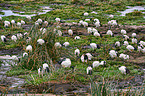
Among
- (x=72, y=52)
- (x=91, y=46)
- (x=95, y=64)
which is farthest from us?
(x=91, y=46)

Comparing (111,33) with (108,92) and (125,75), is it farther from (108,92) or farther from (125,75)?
(108,92)

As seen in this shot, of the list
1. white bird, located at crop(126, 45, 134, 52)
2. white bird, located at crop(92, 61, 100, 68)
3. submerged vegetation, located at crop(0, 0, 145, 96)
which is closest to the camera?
submerged vegetation, located at crop(0, 0, 145, 96)

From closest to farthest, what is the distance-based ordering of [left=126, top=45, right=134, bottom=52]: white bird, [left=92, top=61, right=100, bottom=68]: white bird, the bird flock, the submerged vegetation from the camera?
the submerged vegetation → the bird flock → [left=92, top=61, right=100, bottom=68]: white bird → [left=126, top=45, right=134, bottom=52]: white bird

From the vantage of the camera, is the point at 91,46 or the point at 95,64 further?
the point at 91,46

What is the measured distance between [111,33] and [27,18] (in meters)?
4.08

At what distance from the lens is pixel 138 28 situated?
34.6ft

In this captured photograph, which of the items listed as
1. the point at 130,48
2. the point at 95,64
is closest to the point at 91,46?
the point at 130,48

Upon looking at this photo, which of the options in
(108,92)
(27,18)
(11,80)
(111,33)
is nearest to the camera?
(108,92)

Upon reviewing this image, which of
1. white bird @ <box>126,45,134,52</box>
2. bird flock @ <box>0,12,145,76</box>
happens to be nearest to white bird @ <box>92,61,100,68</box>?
bird flock @ <box>0,12,145,76</box>

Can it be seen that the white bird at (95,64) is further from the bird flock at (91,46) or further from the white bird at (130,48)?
the white bird at (130,48)

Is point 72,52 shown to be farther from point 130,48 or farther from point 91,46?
point 130,48

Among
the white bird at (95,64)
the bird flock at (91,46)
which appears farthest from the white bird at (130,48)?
the white bird at (95,64)

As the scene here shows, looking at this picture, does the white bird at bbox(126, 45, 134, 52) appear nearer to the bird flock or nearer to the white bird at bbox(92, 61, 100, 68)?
the bird flock

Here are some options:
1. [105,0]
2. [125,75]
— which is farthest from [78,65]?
[105,0]
